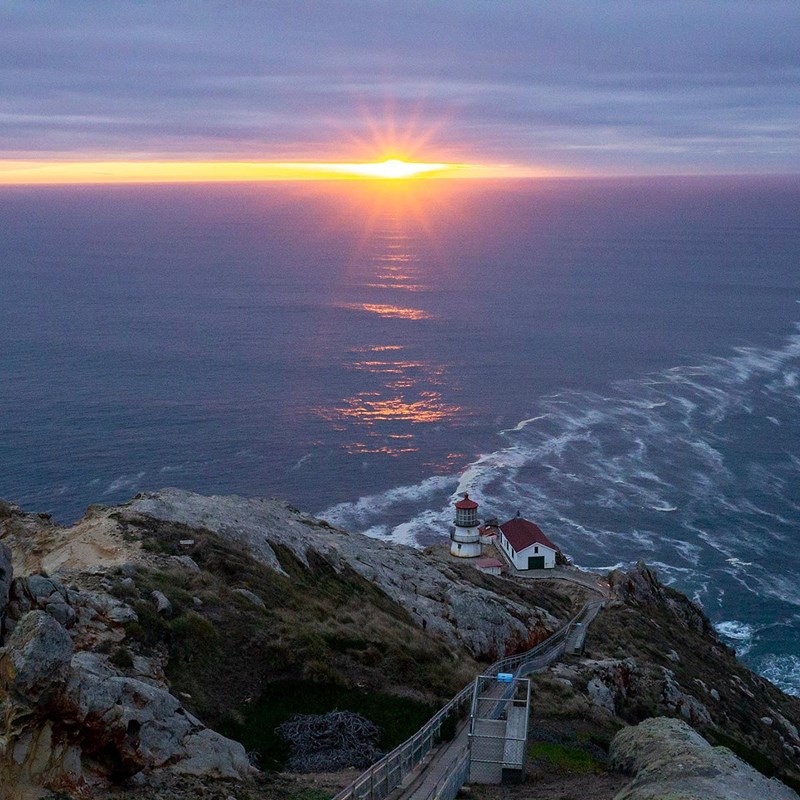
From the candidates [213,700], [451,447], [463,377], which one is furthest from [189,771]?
[463,377]

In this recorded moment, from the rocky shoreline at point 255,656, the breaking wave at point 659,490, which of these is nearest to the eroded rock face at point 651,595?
the rocky shoreline at point 255,656

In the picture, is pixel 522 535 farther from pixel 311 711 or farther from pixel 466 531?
pixel 311 711

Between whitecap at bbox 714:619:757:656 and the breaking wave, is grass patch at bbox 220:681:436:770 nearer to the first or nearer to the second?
the breaking wave

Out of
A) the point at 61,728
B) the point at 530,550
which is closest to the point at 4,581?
the point at 61,728

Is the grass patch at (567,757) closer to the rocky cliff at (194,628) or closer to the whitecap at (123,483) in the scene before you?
the rocky cliff at (194,628)

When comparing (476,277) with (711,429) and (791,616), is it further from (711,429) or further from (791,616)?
(791,616)
